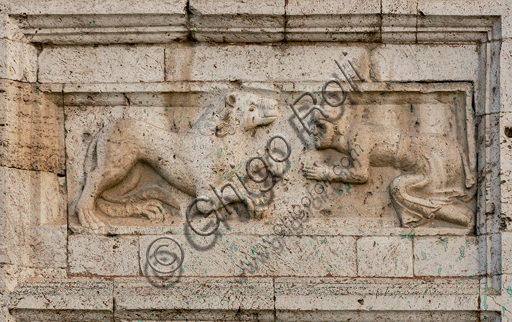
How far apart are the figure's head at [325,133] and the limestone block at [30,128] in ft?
6.80

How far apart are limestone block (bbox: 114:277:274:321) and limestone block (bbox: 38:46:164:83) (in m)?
1.61

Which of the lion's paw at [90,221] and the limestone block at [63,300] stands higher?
the lion's paw at [90,221]

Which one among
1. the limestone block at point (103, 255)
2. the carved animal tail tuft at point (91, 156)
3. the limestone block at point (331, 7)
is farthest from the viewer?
the carved animal tail tuft at point (91, 156)

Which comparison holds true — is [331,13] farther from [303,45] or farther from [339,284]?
[339,284]

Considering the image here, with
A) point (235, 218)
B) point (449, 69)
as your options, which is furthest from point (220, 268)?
point (449, 69)

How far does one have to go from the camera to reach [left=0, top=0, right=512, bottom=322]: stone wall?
462cm

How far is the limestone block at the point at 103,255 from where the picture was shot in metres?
4.73

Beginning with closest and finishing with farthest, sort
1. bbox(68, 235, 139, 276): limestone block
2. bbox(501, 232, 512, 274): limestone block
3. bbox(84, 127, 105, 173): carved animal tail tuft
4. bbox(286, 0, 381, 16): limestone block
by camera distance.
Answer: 1. bbox(501, 232, 512, 274): limestone block
2. bbox(286, 0, 381, 16): limestone block
3. bbox(68, 235, 139, 276): limestone block
4. bbox(84, 127, 105, 173): carved animal tail tuft

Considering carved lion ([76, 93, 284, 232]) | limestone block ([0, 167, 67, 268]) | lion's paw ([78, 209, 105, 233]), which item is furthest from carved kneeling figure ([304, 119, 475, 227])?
limestone block ([0, 167, 67, 268])

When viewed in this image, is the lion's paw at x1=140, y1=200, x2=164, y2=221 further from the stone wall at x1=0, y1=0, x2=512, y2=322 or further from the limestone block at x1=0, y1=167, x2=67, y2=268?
the limestone block at x1=0, y1=167, x2=67, y2=268

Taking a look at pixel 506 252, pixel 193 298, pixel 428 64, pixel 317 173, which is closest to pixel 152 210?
pixel 193 298

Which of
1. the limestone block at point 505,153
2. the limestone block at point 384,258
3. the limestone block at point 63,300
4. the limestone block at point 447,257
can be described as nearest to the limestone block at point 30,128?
the limestone block at point 63,300

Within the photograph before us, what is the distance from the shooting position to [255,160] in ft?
15.8

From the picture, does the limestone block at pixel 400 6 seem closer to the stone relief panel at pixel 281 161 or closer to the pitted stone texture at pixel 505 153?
the stone relief panel at pixel 281 161
